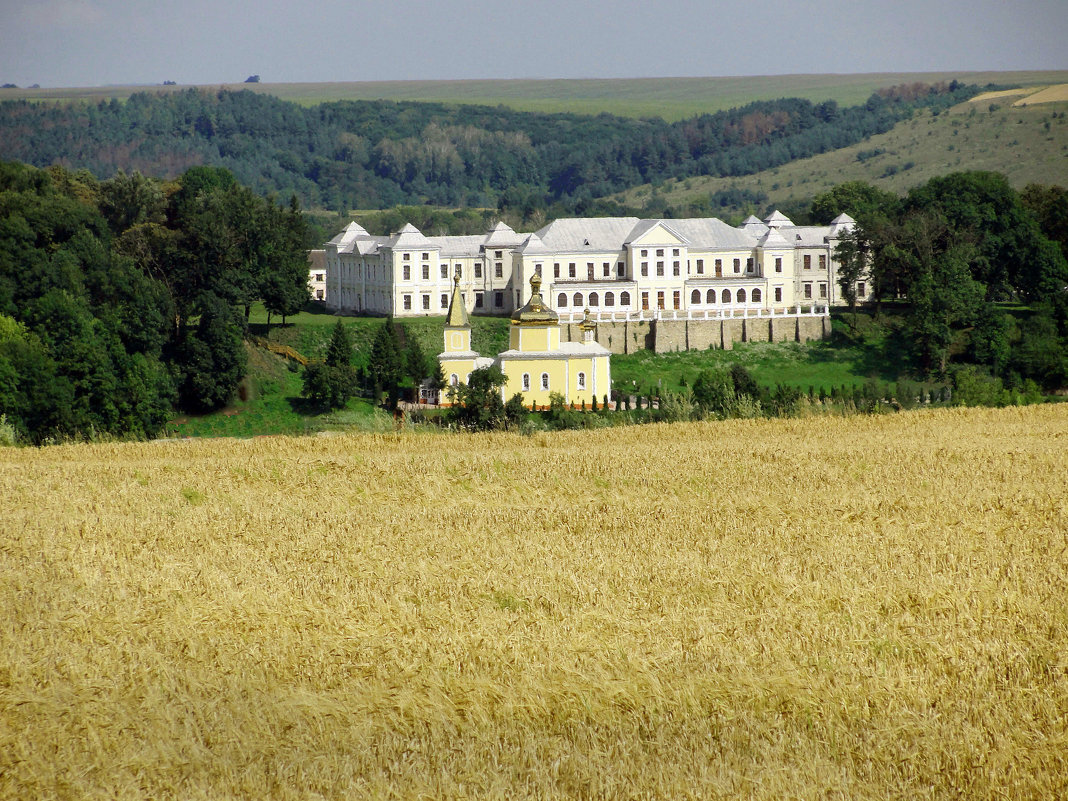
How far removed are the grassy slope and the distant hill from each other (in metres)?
0.10

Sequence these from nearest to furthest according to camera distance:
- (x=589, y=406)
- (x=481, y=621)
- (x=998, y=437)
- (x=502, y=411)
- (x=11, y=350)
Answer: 1. (x=481, y=621)
2. (x=998, y=437)
3. (x=502, y=411)
4. (x=11, y=350)
5. (x=589, y=406)

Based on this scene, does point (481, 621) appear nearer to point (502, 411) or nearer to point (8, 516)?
point (8, 516)

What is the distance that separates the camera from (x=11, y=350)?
45656 mm

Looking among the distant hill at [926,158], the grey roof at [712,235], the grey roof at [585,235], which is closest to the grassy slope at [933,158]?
the distant hill at [926,158]

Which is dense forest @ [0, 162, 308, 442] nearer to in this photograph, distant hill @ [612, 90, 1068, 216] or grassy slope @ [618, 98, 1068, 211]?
grassy slope @ [618, 98, 1068, 211]

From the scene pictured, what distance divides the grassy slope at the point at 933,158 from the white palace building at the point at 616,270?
209 feet

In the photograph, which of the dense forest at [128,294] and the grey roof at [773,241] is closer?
the dense forest at [128,294]

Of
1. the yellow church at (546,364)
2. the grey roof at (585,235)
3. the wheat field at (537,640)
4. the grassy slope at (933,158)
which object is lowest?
the wheat field at (537,640)

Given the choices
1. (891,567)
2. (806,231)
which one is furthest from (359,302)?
(891,567)

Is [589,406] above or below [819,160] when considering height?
below

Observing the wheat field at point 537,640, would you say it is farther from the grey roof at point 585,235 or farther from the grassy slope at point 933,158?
the grassy slope at point 933,158

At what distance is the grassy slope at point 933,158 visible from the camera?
138500mm

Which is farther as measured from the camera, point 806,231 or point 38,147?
point 38,147

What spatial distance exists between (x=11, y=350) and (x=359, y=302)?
99.1 feet
